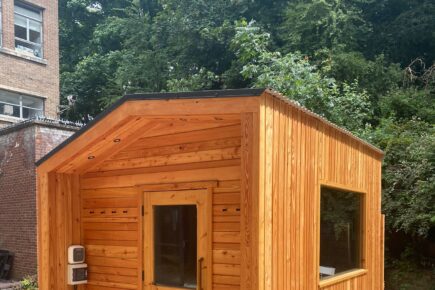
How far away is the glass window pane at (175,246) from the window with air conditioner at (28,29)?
46.2ft

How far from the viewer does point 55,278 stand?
6.07 metres

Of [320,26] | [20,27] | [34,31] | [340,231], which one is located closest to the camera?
[340,231]

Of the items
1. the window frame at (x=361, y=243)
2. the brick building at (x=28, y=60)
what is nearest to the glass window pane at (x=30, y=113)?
the brick building at (x=28, y=60)

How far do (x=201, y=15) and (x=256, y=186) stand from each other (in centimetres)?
1623

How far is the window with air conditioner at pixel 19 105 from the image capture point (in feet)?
54.5

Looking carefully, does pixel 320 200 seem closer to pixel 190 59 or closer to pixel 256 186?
pixel 256 186

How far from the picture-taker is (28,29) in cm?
1778

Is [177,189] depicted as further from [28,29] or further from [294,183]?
[28,29]

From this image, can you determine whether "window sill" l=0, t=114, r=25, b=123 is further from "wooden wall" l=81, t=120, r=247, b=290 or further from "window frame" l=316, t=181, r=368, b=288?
"window frame" l=316, t=181, r=368, b=288

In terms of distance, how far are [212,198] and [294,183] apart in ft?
3.31

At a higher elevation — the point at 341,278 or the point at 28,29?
the point at 28,29

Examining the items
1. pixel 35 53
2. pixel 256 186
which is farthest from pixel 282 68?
pixel 35 53

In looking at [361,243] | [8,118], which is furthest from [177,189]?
[8,118]

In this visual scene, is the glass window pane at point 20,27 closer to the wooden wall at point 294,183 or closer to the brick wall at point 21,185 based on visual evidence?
the brick wall at point 21,185
